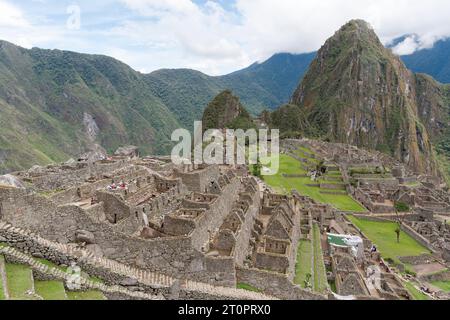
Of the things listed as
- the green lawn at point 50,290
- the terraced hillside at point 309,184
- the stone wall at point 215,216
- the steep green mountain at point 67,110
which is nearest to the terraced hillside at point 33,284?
the green lawn at point 50,290

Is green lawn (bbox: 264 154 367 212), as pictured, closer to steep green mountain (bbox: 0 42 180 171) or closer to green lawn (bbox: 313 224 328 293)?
green lawn (bbox: 313 224 328 293)

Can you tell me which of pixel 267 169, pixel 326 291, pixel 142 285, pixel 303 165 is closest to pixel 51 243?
pixel 142 285

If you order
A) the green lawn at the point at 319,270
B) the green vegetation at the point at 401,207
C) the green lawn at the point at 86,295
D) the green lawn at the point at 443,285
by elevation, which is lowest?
the green lawn at the point at 443,285

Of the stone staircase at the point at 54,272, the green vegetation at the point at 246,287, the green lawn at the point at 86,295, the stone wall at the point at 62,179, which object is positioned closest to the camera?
the green lawn at the point at 86,295

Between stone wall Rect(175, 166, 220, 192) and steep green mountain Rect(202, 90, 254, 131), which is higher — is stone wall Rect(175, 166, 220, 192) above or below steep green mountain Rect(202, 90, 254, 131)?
below

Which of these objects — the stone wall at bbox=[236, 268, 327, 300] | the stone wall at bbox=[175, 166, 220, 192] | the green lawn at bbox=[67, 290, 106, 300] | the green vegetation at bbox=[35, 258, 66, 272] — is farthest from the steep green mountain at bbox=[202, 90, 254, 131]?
the green lawn at bbox=[67, 290, 106, 300]

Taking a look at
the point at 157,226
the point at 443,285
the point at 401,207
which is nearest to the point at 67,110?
the point at 401,207

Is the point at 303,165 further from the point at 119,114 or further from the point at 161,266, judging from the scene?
the point at 119,114

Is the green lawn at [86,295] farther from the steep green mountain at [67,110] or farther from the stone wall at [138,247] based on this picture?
the steep green mountain at [67,110]
